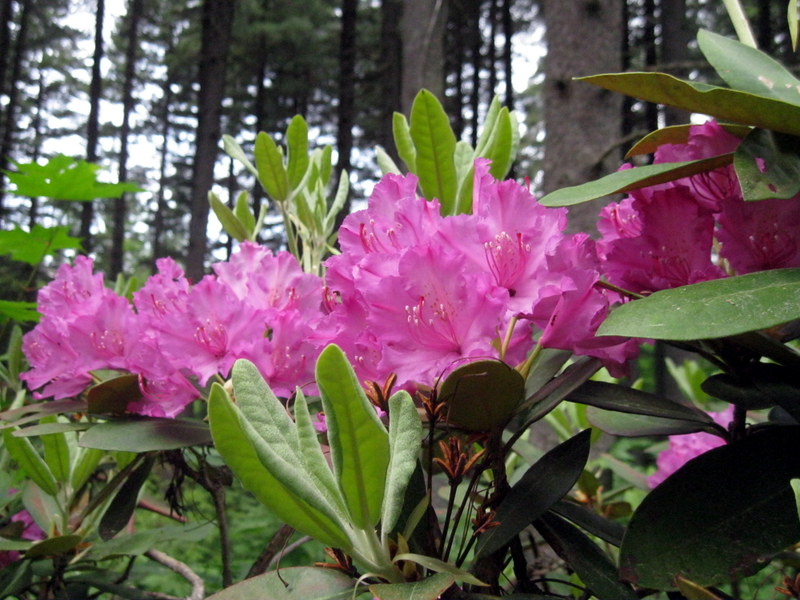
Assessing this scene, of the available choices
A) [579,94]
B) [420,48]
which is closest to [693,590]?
[579,94]

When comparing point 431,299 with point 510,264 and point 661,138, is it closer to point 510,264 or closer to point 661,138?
point 510,264

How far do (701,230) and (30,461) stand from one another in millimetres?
944

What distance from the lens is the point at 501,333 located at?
0.60m

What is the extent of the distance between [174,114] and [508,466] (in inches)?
798

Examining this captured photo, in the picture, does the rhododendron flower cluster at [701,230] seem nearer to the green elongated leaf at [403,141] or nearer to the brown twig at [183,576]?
the green elongated leaf at [403,141]

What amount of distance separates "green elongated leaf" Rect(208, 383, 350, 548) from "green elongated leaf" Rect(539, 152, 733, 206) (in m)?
0.30

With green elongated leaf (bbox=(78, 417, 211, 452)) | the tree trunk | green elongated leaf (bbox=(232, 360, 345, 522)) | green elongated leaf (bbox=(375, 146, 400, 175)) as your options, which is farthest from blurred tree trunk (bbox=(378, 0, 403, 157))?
green elongated leaf (bbox=(232, 360, 345, 522))

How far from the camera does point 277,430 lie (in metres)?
0.45

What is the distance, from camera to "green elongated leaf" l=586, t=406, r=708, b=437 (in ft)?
2.32

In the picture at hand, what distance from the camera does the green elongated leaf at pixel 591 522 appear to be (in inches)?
23.9

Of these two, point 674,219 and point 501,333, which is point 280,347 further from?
point 674,219

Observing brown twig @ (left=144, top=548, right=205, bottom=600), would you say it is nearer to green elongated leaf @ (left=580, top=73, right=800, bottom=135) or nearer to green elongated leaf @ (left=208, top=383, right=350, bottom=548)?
green elongated leaf @ (left=208, top=383, right=350, bottom=548)

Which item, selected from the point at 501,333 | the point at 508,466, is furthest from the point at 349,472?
the point at 508,466

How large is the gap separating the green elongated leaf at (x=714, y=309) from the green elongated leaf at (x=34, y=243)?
148 cm
